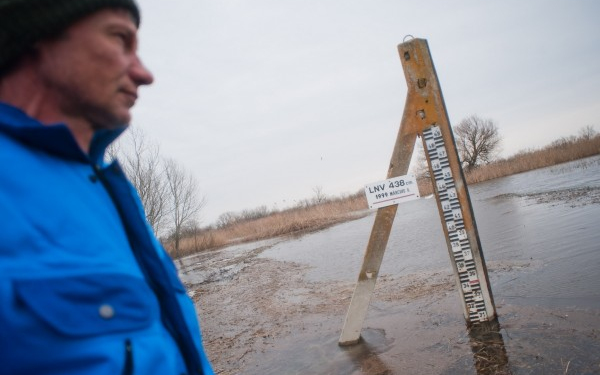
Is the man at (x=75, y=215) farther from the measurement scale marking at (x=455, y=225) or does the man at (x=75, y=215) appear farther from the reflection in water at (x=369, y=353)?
the measurement scale marking at (x=455, y=225)

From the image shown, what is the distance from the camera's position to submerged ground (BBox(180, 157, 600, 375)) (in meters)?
2.98

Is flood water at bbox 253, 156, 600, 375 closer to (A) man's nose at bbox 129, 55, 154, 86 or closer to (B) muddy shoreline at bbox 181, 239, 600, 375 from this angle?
(B) muddy shoreline at bbox 181, 239, 600, 375

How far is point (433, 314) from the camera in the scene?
4188 millimetres

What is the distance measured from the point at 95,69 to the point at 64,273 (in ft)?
2.20

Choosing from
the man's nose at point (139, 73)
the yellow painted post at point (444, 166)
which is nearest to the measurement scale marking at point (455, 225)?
the yellow painted post at point (444, 166)

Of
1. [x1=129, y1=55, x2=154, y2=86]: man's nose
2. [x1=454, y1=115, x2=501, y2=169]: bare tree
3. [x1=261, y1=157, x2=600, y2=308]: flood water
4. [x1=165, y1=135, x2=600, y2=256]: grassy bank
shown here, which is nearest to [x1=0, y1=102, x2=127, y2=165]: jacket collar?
[x1=129, y1=55, x2=154, y2=86]: man's nose

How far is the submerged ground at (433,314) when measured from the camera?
298cm

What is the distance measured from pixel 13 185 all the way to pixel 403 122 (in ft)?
10.9

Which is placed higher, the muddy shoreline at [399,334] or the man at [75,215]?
the man at [75,215]

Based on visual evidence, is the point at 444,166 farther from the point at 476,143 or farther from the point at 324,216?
the point at 476,143

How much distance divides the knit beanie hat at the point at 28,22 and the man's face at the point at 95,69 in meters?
0.03

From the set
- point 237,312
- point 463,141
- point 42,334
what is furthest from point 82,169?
point 463,141

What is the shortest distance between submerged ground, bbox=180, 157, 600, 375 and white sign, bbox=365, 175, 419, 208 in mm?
1491

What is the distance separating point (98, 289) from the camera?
2.96 feet
